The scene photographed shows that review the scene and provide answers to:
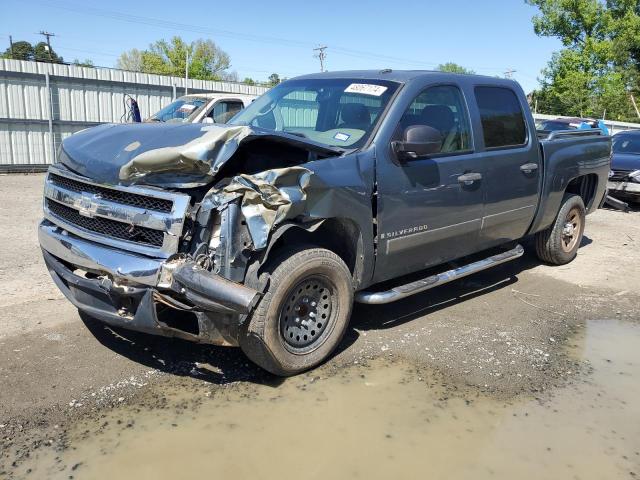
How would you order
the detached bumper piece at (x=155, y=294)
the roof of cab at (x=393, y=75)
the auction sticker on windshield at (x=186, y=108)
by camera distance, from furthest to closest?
1. the auction sticker on windshield at (x=186, y=108)
2. the roof of cab at (x=393, y=75)
3. the detached bumper piece at (x=155, y=294)

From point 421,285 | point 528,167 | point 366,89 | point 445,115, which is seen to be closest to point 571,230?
point 528,167

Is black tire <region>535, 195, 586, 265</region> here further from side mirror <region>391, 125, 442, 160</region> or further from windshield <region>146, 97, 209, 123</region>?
windshield <region>146, 97, 209, 123</region>

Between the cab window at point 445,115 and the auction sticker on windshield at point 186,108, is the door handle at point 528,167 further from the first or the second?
the auction sticker on windshield at point 186,108

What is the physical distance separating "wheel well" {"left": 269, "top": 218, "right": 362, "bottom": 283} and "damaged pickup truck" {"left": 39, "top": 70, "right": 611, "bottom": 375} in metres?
0.01

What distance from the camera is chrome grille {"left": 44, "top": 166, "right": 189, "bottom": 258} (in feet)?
10.8

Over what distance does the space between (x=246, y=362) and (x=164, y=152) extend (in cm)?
162

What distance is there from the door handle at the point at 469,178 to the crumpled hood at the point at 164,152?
1.28 m

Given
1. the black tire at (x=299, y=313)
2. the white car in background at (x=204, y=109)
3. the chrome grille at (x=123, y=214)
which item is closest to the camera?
the chrome grille at (x=123, y=214)

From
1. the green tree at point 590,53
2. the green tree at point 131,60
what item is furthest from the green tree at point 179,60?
the green tree at point 590,53

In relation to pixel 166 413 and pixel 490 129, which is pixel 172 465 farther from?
pixel 490 129

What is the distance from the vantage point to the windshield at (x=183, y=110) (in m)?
11.8

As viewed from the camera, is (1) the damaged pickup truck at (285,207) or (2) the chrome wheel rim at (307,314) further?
(2) the chrome wheel rim at (307,314)

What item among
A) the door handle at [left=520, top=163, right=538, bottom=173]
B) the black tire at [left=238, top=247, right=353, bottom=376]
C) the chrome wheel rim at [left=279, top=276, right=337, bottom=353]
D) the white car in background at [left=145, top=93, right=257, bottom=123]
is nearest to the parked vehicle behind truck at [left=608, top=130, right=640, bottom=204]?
the door handle at [left=520, top=163, right=538, bottom=173]

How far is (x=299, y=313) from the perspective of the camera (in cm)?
385
